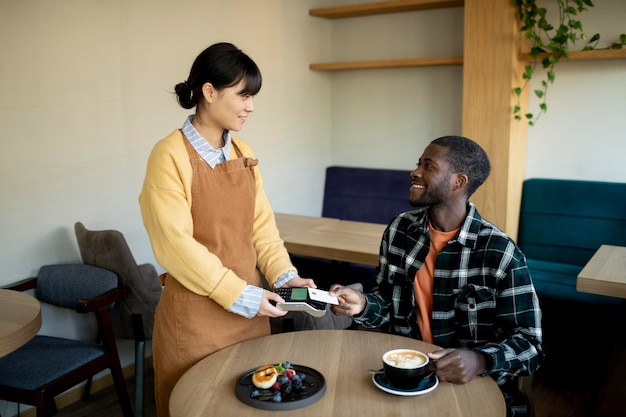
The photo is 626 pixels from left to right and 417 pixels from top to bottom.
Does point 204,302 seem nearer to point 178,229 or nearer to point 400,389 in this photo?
point 178,229

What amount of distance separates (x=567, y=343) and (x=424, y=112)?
176 cm

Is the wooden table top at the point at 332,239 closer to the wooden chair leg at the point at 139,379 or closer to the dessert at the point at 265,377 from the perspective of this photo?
the wooden chair leg at the point at 139,379

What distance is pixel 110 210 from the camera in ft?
10.4

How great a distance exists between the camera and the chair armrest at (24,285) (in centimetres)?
270

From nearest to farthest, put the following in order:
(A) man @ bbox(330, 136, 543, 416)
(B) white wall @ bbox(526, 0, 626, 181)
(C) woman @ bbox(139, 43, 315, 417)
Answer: (A) man @ bbox(330, 136, 543, 416) < (C) woman @ bbox(139, 43, 315, 417) < (B) white wall @ bbox(526, 0, 626, 181)

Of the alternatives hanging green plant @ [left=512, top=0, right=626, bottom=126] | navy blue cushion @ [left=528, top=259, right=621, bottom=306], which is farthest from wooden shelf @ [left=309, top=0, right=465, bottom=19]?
navy blue cushion @ [left=528, top=259, right=621, bottom=306]

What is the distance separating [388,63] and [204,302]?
2.80m

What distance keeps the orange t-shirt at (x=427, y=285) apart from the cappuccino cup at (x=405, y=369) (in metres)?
0.32

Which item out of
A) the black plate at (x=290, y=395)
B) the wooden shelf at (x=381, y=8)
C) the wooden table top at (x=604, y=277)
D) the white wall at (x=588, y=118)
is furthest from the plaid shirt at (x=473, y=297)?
the wooden shelf at (x=381, y=8)

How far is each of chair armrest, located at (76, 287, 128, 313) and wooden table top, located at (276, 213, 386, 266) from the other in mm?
852

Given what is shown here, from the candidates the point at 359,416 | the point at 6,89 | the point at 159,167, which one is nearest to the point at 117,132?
the point at 6,89

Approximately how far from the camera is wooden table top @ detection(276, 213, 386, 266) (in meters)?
2.96

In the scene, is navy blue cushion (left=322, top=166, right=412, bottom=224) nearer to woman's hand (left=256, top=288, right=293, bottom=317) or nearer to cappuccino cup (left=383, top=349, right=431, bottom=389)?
woman's hand (left=256, top=288, right=293, bottom=317)

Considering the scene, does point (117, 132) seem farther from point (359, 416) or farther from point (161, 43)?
point (359, 416)
